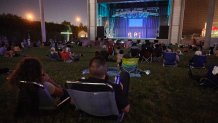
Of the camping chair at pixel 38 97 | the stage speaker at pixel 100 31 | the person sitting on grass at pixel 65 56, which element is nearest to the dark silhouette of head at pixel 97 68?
the camping chair at pixel 38 97

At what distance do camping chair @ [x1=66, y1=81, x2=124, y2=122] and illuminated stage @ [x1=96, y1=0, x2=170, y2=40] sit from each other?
86.2 ft

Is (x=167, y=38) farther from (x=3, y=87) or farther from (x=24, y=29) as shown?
(x=3, y=87)

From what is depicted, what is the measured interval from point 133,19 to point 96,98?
29.8 m

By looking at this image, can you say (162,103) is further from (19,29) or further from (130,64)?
A: (19,29)

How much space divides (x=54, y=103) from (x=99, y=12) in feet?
98.5

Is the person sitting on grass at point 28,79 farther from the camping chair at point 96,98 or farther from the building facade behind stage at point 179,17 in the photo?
the building facade behind stage at point 179,17

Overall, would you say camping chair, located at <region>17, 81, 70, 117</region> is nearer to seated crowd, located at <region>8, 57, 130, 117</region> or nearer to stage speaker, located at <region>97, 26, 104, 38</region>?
seated crowd, located at <region>8, 57, 130, 117</region>

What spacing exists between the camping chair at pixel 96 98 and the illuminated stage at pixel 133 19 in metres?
26.3

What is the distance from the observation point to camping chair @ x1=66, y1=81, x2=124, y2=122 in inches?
104

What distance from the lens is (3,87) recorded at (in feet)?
19.1

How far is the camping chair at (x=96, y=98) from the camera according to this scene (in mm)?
2650

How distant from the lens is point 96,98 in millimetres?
2742

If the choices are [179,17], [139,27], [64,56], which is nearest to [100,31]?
[139,27]

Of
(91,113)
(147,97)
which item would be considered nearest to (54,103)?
(91,113)
